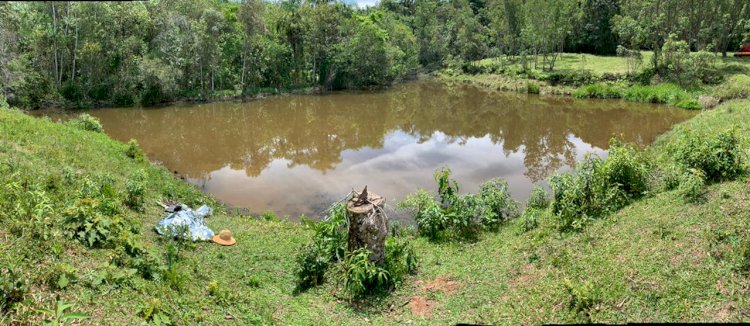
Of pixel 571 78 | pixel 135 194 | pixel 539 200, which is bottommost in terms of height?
pixel 539 200

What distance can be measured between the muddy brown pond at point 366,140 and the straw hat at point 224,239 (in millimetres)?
3475

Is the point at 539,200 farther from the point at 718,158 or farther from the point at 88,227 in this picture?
the point at 88,227

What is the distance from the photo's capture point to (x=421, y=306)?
20.3 ft

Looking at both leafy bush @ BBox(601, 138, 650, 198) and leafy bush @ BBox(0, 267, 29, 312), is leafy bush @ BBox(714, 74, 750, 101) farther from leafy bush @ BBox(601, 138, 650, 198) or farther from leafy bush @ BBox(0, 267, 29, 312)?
leafy bush @ BBox(0, 267, 29, 312)

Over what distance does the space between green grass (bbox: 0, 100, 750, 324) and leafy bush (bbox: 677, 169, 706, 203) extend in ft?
0.48

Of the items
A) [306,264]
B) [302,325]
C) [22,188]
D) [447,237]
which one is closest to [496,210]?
[447,237]

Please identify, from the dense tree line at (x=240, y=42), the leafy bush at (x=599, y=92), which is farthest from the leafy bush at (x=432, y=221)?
the leafy bush at (x=599, y=92)

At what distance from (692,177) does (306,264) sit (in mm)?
5997

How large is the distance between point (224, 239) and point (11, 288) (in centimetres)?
434

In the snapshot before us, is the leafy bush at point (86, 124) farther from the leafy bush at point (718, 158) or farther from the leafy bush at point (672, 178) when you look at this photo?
the leafy bush at point (718, 158)

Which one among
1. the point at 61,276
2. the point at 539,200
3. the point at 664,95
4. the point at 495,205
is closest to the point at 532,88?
the point at 664,95

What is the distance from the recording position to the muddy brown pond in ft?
46.8

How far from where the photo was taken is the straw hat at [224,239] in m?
8.13

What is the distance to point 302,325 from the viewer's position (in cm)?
559
